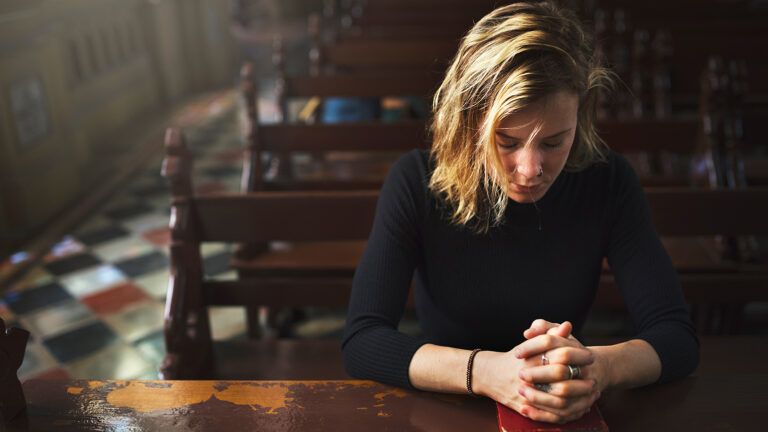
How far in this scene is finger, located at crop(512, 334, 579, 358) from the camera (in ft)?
3.67

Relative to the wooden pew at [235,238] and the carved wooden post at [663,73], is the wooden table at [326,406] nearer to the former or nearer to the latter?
the wooden pew at [235,238]

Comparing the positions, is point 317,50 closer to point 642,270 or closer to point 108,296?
point 108,296

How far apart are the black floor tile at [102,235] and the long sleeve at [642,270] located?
352 centimetres

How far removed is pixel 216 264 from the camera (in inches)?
149

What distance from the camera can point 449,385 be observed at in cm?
118

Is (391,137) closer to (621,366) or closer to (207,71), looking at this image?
(621,366)

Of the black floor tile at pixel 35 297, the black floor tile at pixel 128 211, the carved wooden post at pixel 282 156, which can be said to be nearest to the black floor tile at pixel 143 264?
the black floor tile at pixel 35 297

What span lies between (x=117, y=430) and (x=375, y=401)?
0.45 meters

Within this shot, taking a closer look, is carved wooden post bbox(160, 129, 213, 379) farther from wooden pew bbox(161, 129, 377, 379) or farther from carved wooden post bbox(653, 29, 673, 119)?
carved wooden post bbox(653, 29, 673, 119)

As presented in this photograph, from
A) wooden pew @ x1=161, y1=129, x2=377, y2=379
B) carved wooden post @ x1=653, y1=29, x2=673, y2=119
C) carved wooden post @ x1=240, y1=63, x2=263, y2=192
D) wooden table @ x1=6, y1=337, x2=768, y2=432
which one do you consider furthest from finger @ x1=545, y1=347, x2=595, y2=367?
carved wooden post @ x1=653, y1=29, x2=673, y2=119

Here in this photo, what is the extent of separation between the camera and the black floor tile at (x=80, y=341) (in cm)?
293

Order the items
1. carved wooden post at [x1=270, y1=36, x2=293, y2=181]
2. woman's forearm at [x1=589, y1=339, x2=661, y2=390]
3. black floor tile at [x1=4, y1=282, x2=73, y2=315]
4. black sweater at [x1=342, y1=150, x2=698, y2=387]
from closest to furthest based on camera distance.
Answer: woman's forearm at [x1=589, y1=339, x2=661, y2=390]
black sweater at [x1=342, y1=150, x2=698, y2=387]
black floor tile at [x1=4, y1=282, x2=73, y2=315]
carved wooden post at [x1=270, y1=36, x2=293, y2=181]

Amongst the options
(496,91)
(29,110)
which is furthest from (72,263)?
(496,91)

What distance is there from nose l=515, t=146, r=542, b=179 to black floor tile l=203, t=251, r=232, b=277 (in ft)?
8.62
